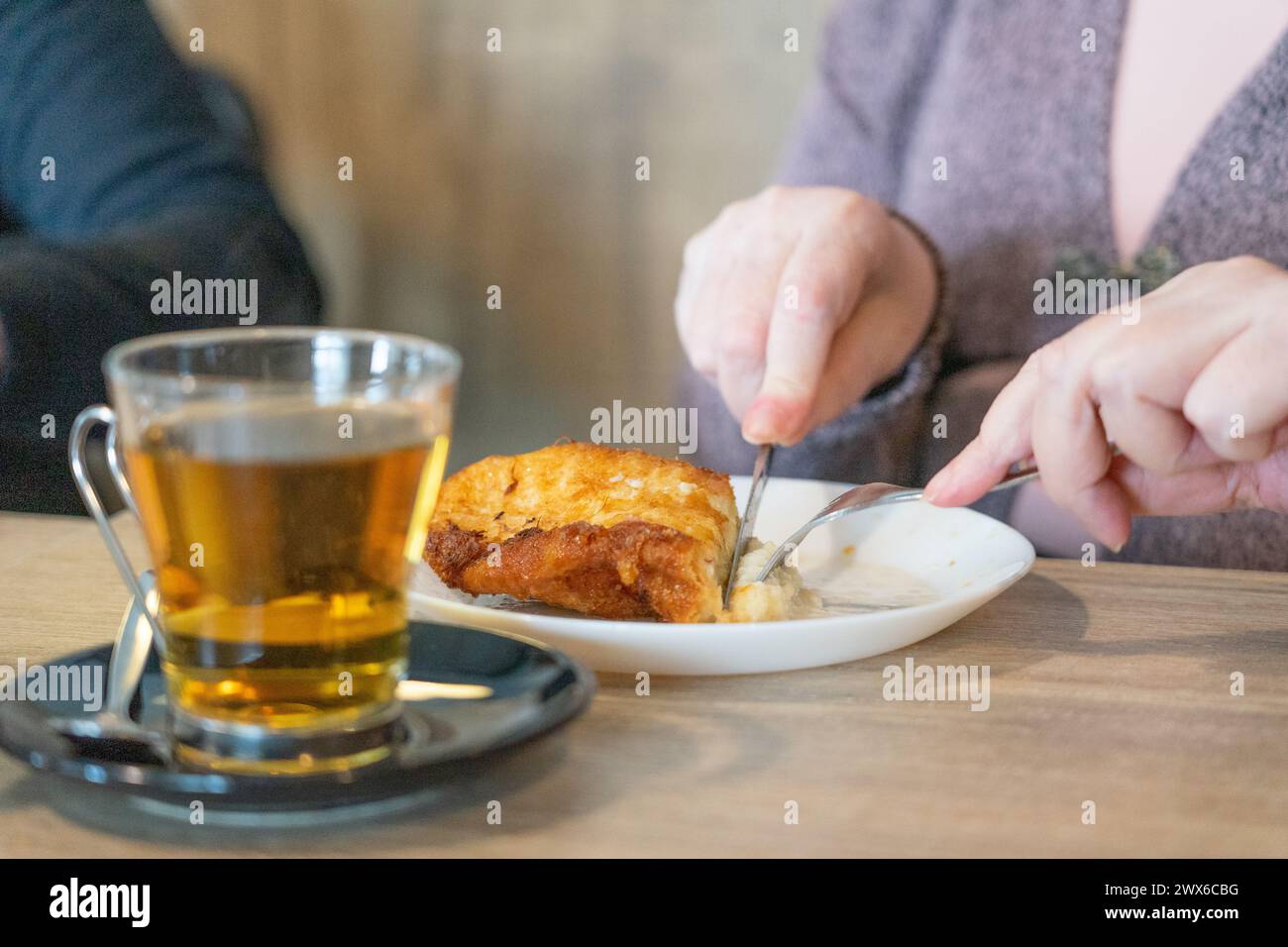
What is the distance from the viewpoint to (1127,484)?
85 cm

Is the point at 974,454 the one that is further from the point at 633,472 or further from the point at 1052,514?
the point at 1052,514

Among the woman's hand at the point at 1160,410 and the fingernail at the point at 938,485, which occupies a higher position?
the woman's hand at the point at 1160,410

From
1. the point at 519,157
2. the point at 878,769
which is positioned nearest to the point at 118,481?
the point at 878,769

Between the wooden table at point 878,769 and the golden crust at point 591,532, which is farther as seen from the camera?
the golden crust at point 591,532

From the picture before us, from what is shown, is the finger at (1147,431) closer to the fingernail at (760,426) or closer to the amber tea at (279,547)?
the fingernail at (760,426)

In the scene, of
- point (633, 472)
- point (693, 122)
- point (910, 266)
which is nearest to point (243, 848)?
point (633, 472)

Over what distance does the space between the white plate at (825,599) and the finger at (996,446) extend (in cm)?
5

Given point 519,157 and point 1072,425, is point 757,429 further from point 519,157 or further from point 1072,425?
point 519,157

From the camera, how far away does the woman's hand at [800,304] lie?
3.21 ft

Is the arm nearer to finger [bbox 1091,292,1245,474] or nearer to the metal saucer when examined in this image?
finger [bbox 1091,292,1245,474]

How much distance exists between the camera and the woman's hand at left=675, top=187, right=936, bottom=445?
0.98 meters

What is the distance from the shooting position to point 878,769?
0.57m

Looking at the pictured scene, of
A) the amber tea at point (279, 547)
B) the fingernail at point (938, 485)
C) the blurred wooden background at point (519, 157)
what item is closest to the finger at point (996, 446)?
the fingernail at point (938, 485)

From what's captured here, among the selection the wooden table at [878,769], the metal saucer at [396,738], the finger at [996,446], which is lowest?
the wooden table at [878,769]
